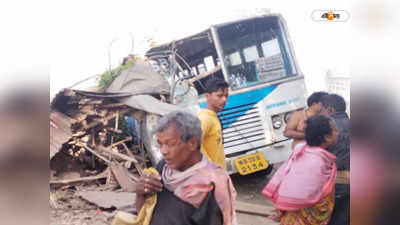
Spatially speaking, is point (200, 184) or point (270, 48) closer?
point (200, 184)

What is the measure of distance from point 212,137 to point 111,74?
2.54 ft

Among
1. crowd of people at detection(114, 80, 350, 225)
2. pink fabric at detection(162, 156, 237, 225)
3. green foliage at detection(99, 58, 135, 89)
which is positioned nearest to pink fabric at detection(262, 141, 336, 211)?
crowd of people at detection(114, 80, 350, 225)

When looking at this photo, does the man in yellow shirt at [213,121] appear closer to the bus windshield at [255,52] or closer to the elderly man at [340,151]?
the bus windshield at [255,52]

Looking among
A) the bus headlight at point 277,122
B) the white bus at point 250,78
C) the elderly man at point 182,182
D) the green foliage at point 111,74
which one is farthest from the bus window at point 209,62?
the bus headlight at point 277,122

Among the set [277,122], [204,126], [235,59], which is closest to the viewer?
[204,126]

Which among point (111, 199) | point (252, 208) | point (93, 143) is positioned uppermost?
point (93, 143)

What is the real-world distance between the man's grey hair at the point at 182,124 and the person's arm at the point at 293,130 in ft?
2.30

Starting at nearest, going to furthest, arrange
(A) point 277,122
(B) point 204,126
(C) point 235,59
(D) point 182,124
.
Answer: (D) point 182,124 → (B) point 204,126 → (C) point 235,59 → (A) point 277,122

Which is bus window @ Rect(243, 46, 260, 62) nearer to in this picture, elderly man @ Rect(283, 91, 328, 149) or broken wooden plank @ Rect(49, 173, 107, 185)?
elderly man @ Rect(283, 91, 328, 149)

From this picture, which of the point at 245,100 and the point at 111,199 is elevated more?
the point at 245,100

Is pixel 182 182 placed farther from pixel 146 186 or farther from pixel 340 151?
pixel 340 151

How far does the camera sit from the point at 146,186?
2.57 meters

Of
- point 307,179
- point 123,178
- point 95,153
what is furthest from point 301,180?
point 95,153

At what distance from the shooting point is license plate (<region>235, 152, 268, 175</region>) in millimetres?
2805
